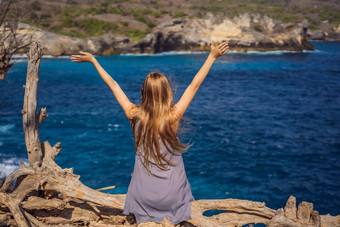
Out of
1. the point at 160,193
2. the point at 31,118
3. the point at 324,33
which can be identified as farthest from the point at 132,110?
the point at 324,33

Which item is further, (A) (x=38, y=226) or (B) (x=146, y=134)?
(A) (x=38, y=226)

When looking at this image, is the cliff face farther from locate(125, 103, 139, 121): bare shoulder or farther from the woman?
the woman

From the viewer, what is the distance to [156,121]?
10.8 ft

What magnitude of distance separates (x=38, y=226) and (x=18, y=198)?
55 cm

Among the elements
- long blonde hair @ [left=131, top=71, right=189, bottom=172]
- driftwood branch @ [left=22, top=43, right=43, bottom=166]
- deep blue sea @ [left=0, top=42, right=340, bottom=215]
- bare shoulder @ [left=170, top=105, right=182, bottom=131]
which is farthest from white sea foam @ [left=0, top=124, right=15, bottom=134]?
bare shoulder @ [left=170, top=105, right=182, bottom=131]

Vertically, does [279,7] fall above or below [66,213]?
above

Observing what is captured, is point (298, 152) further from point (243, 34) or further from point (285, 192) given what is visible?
point (243, 34)

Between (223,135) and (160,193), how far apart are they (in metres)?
17.9

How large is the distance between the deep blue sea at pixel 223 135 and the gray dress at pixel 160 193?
75 centimetres

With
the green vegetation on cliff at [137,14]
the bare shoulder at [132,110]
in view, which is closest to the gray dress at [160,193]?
the bare shoulder at [132,110]

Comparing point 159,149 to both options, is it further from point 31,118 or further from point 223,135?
point 223,135

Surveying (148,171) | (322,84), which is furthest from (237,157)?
(322,84)

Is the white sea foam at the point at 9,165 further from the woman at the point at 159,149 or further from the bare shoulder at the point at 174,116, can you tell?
the bare shoulder at the point at 174,116

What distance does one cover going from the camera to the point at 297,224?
4.78m
